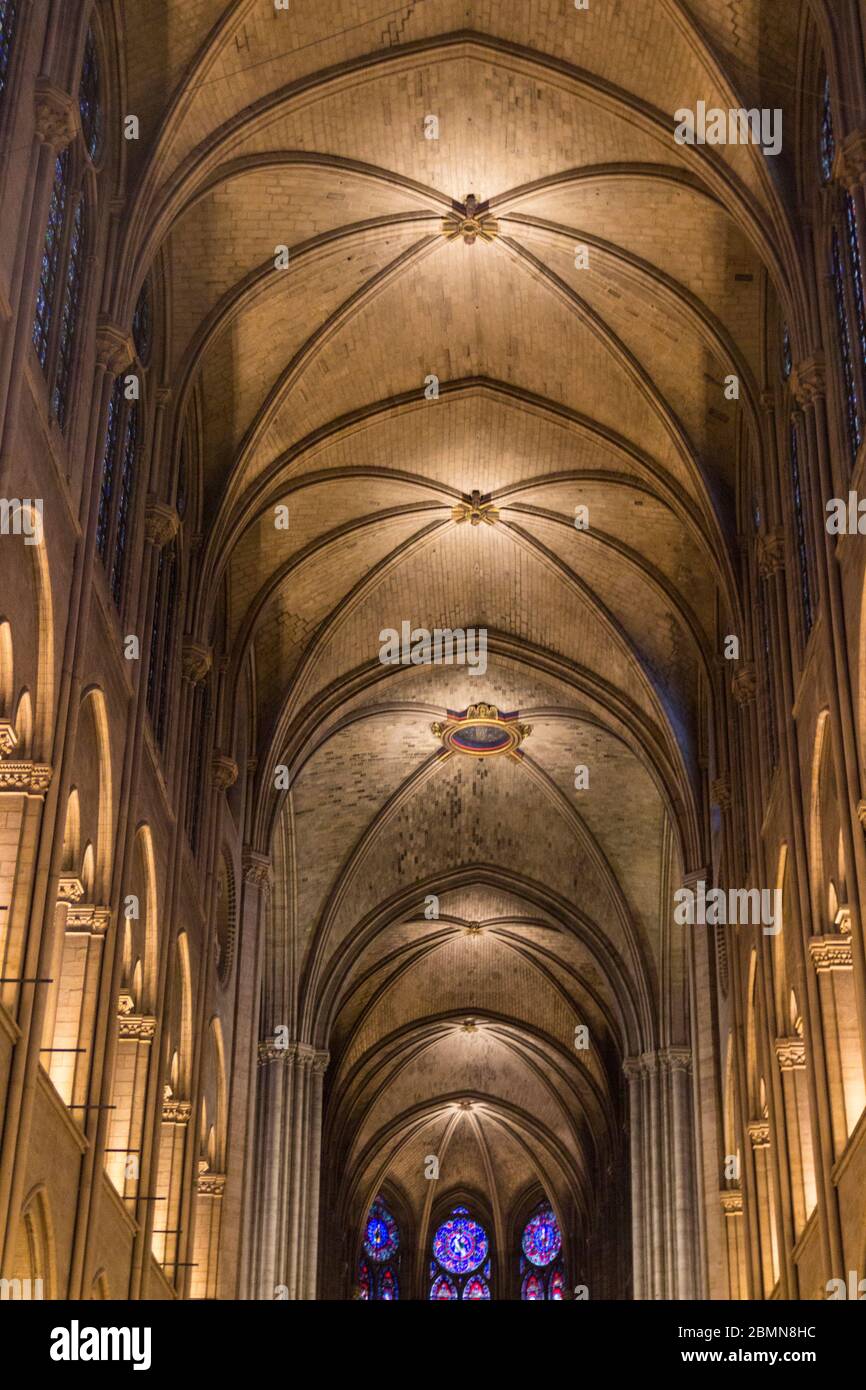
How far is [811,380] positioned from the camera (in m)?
21.0

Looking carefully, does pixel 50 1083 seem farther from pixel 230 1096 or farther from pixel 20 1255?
pixel 230 1096

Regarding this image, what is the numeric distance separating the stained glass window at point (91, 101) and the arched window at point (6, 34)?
313 centimetres

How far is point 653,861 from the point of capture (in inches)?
1677

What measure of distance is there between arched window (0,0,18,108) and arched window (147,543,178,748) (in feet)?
28.2

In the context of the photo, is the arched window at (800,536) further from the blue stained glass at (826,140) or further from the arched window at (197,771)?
the arched window at (197,771)

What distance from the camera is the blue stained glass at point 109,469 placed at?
2209 centimetres

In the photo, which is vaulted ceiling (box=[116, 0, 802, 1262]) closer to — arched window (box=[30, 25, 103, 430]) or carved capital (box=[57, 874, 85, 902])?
arched window (box=[30, 25, 103, 430])

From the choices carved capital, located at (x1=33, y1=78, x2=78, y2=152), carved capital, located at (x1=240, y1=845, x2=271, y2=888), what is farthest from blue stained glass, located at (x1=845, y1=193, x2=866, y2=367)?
carved capital, located at (x1=240, y1=845, x2=271, y2=888)

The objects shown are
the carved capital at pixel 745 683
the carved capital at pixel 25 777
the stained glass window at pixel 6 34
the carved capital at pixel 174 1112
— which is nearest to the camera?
the stained glass window at pixel 6 34

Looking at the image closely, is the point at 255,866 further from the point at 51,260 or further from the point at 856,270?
the point at 856,270

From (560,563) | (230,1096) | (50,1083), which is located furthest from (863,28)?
(230,1096)

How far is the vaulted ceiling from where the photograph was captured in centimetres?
2362

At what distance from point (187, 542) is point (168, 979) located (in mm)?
6651

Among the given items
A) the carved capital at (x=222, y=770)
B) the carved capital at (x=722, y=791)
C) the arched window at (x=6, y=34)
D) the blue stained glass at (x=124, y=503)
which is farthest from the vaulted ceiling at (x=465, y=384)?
the arched window at (x=6, y=34)
